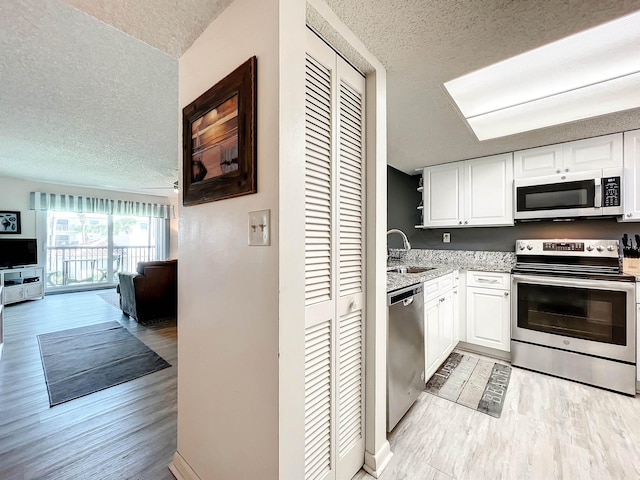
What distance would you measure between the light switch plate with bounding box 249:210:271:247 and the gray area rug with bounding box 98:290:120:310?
510 centimetres

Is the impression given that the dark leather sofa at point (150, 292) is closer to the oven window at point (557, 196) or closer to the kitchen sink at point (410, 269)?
the kitchen sink at point (410, 269)

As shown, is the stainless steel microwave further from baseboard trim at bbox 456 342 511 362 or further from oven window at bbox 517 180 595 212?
baseboard trim at bbox 456 342 511 362

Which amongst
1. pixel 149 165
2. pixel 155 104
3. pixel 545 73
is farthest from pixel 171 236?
pixel 545 73

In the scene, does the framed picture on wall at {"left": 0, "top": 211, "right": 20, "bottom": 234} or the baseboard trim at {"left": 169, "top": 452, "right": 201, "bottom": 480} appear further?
the framed picture on wall at {"left": 0, "top": 211, "right": 20, "bottom": 234}

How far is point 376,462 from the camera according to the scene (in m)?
1.38

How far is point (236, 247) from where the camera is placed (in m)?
1.02

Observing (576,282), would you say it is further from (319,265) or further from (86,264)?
(86,264)

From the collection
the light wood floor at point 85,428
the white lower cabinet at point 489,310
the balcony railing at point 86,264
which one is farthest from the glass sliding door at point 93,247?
the white lower cabinet at point 489,310

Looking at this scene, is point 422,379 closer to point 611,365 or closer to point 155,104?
point 611,365

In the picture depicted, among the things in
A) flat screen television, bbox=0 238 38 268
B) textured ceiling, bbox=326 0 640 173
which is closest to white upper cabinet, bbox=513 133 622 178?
textured ceiling, bbox=326 0 640 173

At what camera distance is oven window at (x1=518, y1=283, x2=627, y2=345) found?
2105mm

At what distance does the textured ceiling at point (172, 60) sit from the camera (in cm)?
111

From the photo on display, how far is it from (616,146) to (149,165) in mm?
5569

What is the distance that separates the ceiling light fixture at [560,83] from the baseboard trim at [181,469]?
100 inches
